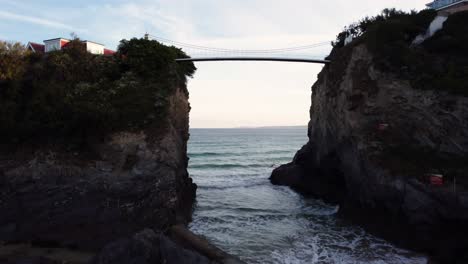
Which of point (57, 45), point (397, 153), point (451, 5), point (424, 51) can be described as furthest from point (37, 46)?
point (451, 5)

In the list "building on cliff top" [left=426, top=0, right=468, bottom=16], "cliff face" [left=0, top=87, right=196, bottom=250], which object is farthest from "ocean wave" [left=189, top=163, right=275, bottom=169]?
"building on cliff top" [left=426, top=0, right=468, bottom=16]

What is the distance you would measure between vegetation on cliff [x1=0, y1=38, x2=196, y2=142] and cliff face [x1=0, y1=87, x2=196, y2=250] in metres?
0.91

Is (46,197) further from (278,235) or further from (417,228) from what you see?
(417,228)

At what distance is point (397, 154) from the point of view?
15609mm

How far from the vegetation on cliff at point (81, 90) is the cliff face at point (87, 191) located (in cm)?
91

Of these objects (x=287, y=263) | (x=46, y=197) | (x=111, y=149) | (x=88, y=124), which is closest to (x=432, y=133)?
(x=287, y=263)

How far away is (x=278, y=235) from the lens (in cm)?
1512

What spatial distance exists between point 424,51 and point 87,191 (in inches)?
787

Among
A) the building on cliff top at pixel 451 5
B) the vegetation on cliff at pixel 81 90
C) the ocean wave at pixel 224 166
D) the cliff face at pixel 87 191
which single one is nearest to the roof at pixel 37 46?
the vegetation on cliff at pixel 81 90

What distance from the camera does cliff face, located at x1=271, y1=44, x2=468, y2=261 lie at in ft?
41.0

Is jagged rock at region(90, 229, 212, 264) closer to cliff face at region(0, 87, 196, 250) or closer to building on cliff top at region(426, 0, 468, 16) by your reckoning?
cliff face at region(0, 87, 196, 250)

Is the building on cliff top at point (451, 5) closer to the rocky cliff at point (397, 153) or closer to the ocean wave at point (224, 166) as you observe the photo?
the rocky cliff at point (397, 153)

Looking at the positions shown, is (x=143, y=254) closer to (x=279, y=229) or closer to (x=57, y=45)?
(x=279, y=229)

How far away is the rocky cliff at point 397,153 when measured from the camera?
12.5m
